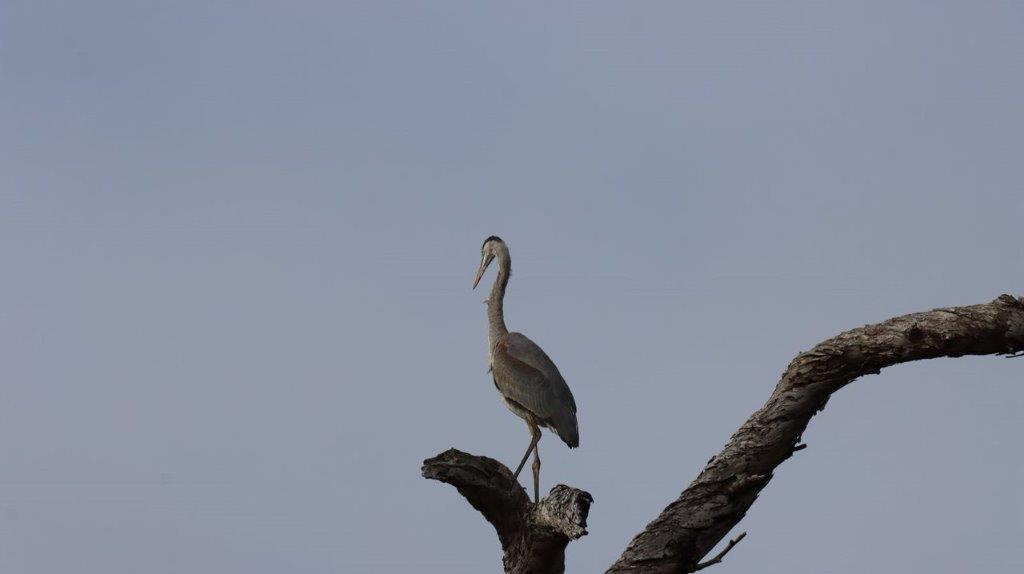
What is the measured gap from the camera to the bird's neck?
1373 centimetres

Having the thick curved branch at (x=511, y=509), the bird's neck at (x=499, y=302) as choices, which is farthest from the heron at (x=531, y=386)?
the thick curved branch at (x=511, y=509)

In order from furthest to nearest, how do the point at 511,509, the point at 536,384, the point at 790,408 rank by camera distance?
1. the point at 536,384
2. the point at 511,509
3. the point at 790,408

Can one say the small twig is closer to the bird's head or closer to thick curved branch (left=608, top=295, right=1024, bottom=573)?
thick curved branch (left=608, top=295, right=1024, bottom=573)

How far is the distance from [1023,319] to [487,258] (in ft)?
25.8

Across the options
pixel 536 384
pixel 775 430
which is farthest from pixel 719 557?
pixel 536 384

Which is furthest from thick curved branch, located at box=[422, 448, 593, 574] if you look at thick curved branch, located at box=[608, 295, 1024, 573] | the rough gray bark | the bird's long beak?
the bird's long beak

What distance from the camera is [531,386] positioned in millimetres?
12789

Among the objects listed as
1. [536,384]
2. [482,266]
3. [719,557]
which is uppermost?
[482,266]

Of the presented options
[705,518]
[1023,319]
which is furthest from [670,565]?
[1023,319]

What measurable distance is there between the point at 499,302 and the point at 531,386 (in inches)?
52.2

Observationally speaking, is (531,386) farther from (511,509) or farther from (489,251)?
(511,509)

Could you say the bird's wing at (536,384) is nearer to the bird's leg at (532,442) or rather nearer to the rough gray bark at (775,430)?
the bird's leg at (532,442)

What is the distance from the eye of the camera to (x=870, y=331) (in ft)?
23.1

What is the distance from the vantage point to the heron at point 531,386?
12578 mm
